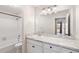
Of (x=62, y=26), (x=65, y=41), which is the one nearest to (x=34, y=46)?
(x=65, y=41)

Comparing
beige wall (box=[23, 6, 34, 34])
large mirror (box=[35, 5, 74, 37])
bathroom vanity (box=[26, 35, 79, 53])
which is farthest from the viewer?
beige wall (box=[23, 6, 34, 34])

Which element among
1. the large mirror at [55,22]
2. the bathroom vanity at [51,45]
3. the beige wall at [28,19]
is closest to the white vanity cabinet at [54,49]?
the bathroom vanity at [51,45]

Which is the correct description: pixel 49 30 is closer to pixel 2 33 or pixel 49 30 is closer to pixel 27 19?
pixel 27 19

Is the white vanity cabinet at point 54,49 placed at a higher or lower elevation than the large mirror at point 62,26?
lower

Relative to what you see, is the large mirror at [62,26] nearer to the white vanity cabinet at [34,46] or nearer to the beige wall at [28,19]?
the white vanity cabinet at [34,46]

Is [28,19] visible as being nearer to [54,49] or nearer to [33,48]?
[33,48]

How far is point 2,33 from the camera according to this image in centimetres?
167

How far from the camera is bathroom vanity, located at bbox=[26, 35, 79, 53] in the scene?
127 centimetres

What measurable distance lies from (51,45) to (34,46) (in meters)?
0.62

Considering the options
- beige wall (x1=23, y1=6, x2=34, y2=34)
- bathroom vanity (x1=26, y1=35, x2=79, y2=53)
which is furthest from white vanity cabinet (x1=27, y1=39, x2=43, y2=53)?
beige wall (x1=23, y1=6, x2=34, y2=34)

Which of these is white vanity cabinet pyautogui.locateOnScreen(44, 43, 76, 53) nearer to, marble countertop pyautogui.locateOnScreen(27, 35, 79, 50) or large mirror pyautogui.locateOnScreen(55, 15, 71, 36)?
marble countertop pyautogui.locateOnScreen(27, 35, 79, 50)

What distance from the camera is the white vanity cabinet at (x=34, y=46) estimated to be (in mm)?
1849

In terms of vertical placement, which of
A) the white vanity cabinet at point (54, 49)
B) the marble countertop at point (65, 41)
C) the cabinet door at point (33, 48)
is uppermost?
the marble countertop at point (65, 41)

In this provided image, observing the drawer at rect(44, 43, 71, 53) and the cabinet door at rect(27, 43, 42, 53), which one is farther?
the cabinet door at rect(27, 43, 42, 53)
